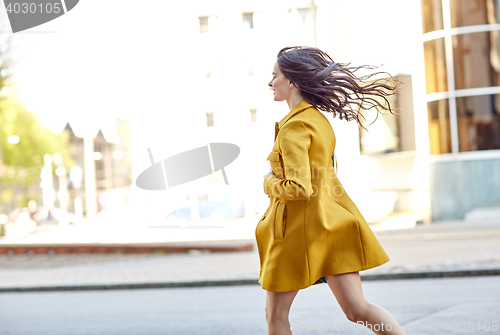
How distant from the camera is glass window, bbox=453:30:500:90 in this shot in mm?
20531

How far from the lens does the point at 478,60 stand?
67.7ft

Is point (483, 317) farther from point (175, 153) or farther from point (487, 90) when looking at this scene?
point (175, 153)

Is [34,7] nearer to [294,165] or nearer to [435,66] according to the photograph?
[294,165]

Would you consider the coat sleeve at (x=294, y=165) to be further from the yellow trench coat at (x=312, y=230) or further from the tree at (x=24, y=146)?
the tree at (x=24, y=146)

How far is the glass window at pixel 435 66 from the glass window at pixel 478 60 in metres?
0.45

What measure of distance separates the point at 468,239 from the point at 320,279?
12461mm

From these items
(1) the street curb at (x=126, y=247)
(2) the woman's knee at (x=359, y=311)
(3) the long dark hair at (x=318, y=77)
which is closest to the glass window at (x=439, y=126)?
(1) the street curb at (x=126, y=247)

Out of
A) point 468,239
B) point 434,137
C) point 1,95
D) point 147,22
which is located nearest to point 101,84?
point 147,22

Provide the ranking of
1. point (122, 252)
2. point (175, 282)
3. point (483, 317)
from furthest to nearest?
point (122, 252) < point (175, 282) < point (483, 317)

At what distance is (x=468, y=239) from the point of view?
47.6 feet

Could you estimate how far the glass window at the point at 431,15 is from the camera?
2103 centimetres

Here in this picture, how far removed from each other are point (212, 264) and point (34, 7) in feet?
20.0

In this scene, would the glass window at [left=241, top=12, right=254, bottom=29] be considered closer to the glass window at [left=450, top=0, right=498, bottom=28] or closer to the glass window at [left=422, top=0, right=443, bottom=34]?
the glass window at [left=422, top=0, right=443, bottom=34]

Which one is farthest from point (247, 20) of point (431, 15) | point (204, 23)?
point (431, 15)
